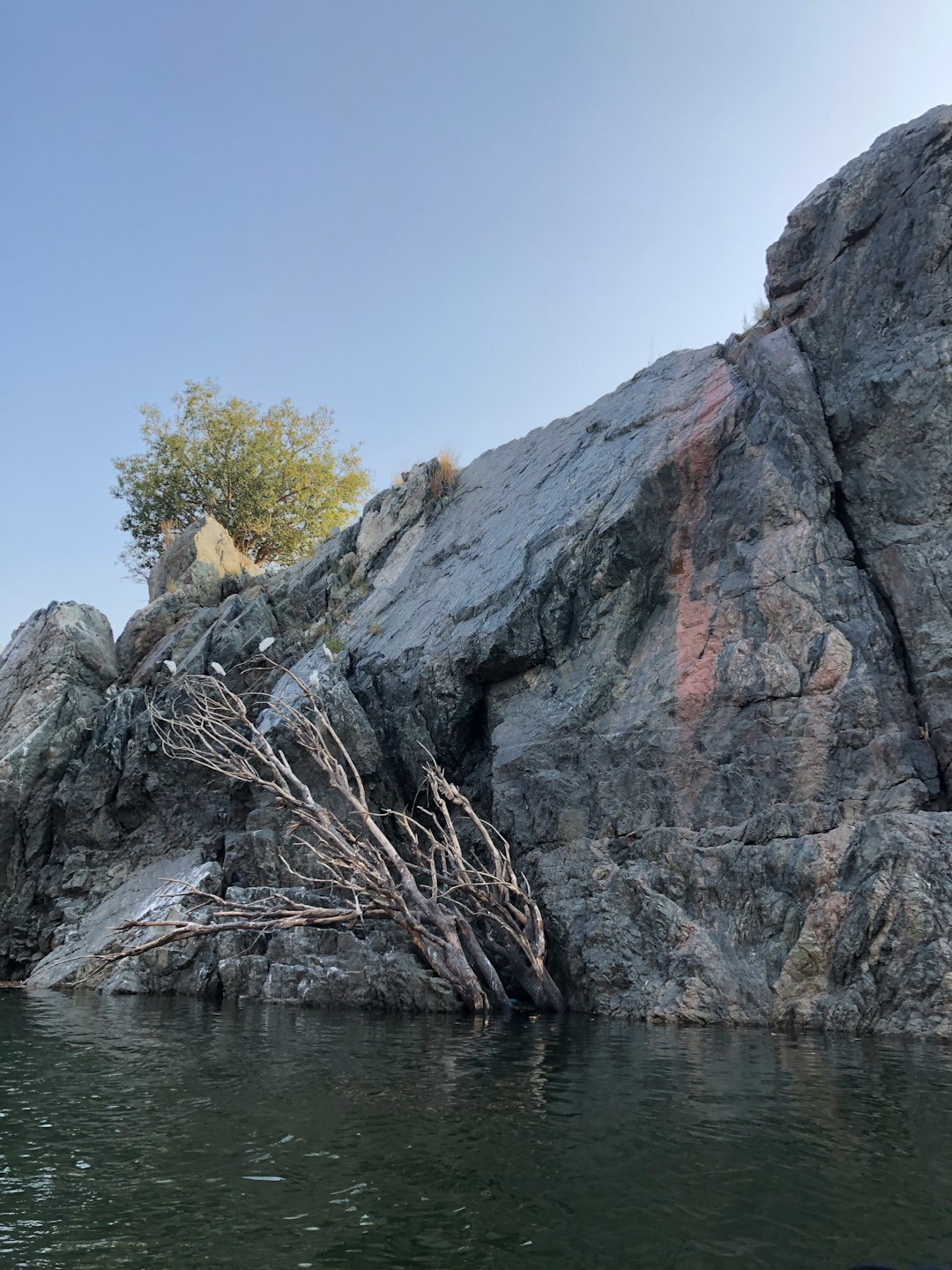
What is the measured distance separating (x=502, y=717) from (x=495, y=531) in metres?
5.62

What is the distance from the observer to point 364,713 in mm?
18219

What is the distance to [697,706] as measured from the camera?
13.9m

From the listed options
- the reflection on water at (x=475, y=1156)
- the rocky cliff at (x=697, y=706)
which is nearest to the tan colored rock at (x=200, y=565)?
the rocky cliff at (x=697, y=706)

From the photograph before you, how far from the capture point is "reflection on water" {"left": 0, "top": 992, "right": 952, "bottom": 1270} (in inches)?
151

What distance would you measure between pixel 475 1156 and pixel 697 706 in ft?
31.5

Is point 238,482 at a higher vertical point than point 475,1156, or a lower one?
higher

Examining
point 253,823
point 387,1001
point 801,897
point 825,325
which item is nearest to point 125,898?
point 253,823

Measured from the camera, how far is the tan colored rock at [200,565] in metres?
27.4

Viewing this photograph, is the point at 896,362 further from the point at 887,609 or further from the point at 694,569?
the point at 694,569

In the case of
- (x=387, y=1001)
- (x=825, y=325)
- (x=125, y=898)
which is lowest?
(x=387, y=1001)

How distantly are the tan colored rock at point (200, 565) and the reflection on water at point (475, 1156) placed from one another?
Result: 64.2ft

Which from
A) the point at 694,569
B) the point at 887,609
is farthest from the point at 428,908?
the point at 887,609

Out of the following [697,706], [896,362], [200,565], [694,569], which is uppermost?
[200,565]

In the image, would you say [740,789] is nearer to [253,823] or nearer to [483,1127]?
[483,1127]
